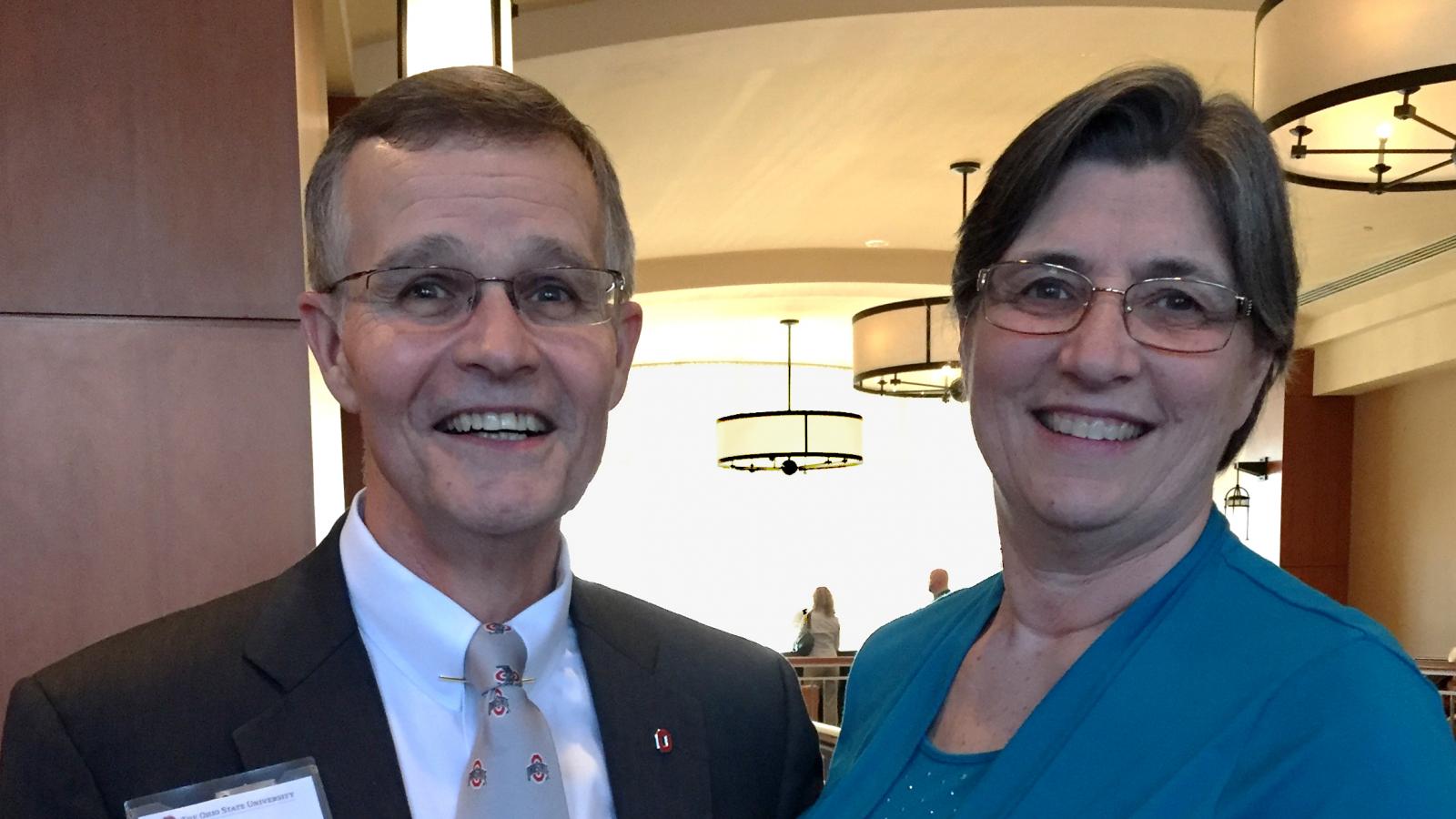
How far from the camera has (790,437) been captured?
11922mm

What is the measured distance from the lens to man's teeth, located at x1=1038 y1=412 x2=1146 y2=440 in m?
1.57

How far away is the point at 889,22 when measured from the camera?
518cm

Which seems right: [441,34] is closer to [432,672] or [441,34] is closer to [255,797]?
[432,672]

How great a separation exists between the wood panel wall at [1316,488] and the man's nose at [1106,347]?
12957 mm

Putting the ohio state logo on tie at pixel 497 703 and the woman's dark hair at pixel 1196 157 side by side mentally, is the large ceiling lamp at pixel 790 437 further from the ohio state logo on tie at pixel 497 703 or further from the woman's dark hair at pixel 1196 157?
the ohio state logo on tie at pixel 497 703

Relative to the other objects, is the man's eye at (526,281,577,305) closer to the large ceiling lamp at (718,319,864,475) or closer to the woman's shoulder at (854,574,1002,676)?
the woman's shoulder at (854,574,1002,676)

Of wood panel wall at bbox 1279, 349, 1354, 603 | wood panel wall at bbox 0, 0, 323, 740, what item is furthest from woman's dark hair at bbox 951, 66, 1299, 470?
wood panel wall at bbox 1279, 349, 1354, 603

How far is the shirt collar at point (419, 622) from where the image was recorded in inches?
62.9

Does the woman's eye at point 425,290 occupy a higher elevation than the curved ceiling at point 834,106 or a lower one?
lower

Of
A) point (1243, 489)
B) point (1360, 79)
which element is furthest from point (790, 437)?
point (1360, 79)

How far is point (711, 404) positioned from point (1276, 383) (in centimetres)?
1511

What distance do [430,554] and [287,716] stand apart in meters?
0.25

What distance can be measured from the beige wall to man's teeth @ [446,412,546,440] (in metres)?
12.1

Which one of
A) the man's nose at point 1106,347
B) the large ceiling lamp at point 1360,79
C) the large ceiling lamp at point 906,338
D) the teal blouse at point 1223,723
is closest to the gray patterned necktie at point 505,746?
the teal blouse at point 1223,723
